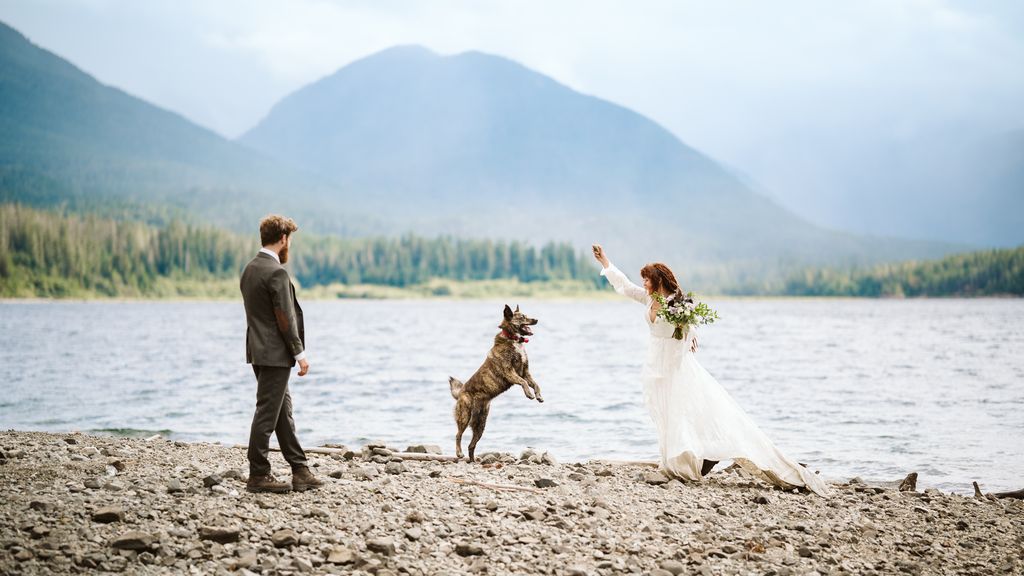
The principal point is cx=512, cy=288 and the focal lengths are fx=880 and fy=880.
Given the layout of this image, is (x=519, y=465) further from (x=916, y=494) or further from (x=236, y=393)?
(x=236, y=393)

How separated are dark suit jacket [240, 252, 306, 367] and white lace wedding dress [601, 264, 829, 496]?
5281mm

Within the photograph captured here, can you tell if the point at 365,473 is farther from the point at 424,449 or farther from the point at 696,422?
the point at 696,422

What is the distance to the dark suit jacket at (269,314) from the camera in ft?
33.1

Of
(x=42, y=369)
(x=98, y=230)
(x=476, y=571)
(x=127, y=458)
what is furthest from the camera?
(x=98, y=230)

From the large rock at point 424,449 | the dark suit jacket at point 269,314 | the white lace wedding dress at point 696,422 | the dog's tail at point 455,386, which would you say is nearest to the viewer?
the dark suit jacket at point 269,314

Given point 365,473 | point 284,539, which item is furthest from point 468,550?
point 365,473

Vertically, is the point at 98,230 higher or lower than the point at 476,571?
higher

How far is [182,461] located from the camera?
13586mm

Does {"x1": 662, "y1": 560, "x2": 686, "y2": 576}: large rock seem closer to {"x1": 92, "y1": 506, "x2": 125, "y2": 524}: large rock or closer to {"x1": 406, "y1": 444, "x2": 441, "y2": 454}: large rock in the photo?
{"x1": 92, "y1": 506, "x2": 125, "y2": 524}: large rock

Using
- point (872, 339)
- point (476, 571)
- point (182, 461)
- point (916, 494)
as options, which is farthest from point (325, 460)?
point (872, 339)

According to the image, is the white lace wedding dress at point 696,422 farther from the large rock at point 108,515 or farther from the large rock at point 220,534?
the large rock at point 108,515

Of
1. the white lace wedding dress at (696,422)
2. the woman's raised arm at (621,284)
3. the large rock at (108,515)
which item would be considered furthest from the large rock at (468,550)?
the woman's raised arm at (621,284)

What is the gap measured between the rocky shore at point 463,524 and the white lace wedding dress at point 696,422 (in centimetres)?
37

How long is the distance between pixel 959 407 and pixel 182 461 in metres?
25.3
